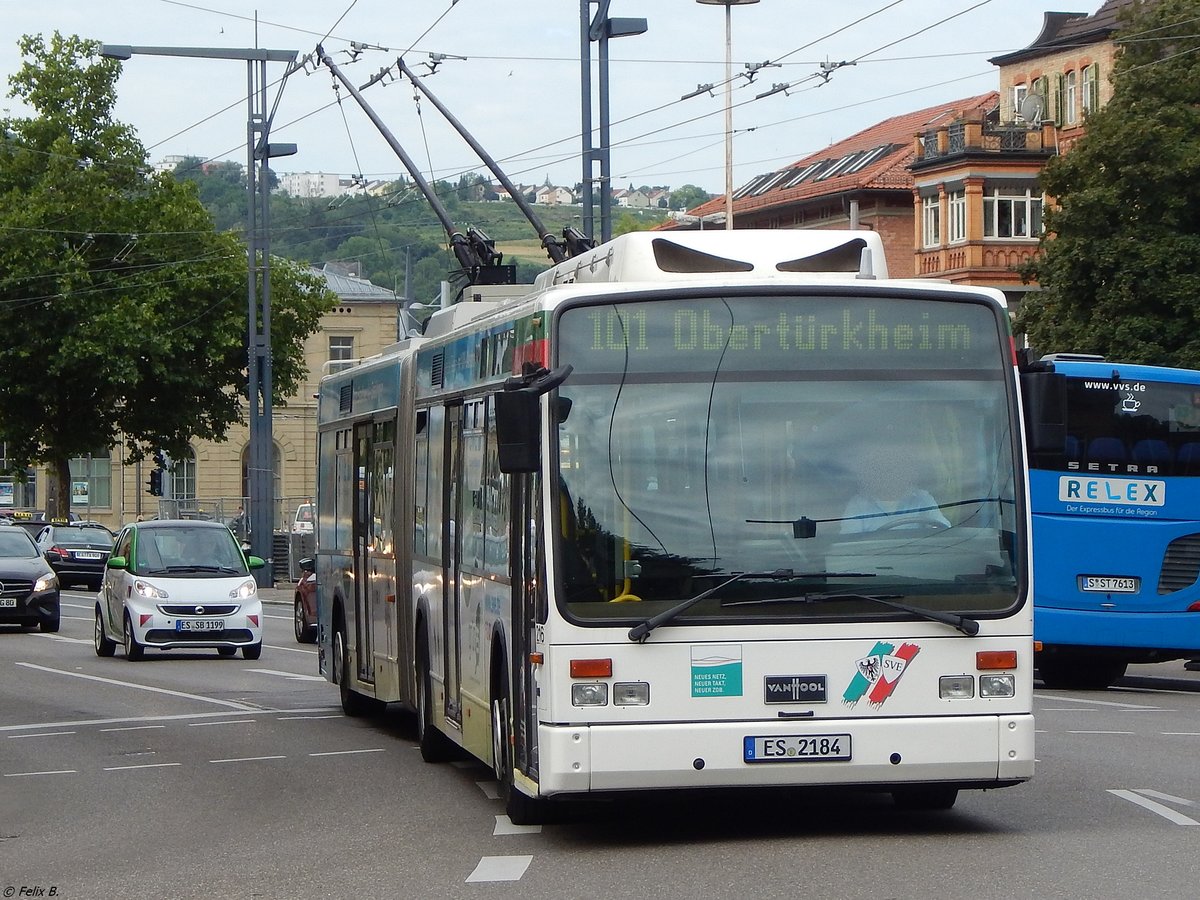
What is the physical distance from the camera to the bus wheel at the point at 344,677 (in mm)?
18312

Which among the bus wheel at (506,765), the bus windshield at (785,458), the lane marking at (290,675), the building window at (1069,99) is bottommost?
the lane marking at (290,675)

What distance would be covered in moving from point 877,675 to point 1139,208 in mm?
32281

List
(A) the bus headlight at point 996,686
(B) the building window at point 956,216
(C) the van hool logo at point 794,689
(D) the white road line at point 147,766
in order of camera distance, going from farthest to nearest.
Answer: (B) the building window at point 956,216, (D) the white road line at point 147,766, (A) the bus headlight at point 996,686, (C) the van hool logo at point 794,689

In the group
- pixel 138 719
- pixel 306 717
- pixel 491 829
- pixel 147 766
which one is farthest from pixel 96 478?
pixel 491 829

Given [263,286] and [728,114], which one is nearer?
[728,114]

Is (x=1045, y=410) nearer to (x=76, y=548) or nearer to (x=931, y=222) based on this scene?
(x=76, y=548)

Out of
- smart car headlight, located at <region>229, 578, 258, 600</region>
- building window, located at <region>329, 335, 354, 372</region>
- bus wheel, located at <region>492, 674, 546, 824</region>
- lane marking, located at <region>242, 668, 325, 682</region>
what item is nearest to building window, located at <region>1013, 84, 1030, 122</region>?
building window, located at <region>329, 335, 354, 372</region>

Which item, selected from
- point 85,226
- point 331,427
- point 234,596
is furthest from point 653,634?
point 85,226

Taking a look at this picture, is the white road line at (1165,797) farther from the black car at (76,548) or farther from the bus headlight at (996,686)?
the black car at (76,548)

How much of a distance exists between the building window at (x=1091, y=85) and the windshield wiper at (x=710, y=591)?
54809mm

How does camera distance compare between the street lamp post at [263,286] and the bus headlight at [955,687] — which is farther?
the street lamp post at [263,286]

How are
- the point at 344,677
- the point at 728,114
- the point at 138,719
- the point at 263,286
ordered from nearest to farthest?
the point at 344,677, the point at 138,719, the point at 728,114, the point at 263,286

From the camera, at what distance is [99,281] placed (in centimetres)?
6259

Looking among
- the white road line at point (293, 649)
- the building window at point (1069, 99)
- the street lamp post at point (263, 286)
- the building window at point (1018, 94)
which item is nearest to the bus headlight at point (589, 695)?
the white road line at point (293, 649)
